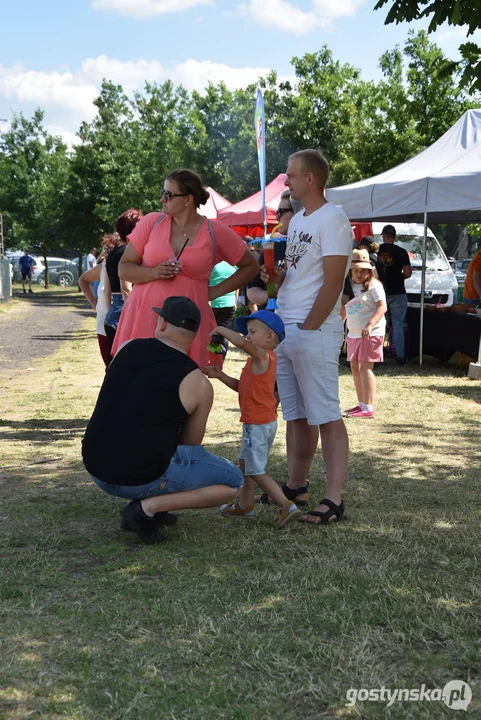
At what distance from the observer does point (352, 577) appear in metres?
3.83

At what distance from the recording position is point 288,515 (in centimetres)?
457

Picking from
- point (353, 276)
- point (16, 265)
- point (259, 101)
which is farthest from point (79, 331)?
point (16, 265)

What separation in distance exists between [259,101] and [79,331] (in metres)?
8.98

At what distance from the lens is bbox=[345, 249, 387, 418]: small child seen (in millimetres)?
8250

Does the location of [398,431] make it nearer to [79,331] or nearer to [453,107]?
[79,331]

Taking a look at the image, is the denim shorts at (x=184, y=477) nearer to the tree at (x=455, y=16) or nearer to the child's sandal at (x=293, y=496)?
the child's sandal at (x=293, y=496)

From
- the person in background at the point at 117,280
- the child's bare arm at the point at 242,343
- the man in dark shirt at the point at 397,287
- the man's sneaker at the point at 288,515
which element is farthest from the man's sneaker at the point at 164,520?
the man in dark shirt at the point at 397,287

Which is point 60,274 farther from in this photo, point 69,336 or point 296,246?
point 296,246

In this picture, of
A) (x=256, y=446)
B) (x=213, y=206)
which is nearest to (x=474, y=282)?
(x=256, y=446)

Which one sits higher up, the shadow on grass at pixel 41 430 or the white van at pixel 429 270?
the white van at pixel 429 270

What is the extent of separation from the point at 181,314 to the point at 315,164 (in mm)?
1164

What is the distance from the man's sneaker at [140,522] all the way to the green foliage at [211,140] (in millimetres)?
27967

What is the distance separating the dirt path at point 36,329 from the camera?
14.0 meters

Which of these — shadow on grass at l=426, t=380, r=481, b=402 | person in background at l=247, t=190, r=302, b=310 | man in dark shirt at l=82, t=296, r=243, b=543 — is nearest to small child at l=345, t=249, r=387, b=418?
shadow on grass at l=426, t=380, r=481, b=402
